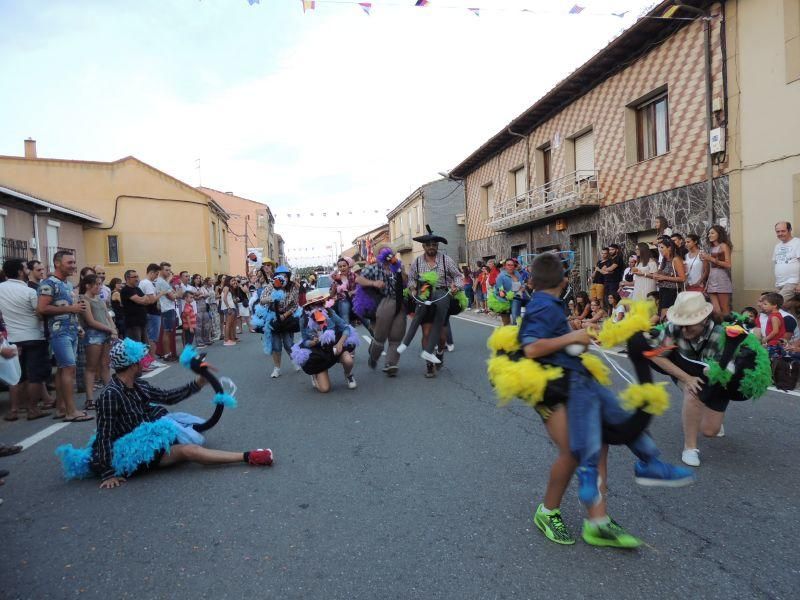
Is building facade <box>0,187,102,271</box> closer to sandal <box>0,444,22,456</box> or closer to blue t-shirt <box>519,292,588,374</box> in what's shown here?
sandal <box>0,444,22,456</box>

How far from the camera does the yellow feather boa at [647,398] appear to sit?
9.03 feet

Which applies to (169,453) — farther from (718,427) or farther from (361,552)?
(718,427)

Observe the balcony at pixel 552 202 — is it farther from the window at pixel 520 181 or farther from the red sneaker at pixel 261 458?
the red sneaker at pixel 261 458

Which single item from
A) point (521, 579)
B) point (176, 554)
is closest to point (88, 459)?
point (176, 554)

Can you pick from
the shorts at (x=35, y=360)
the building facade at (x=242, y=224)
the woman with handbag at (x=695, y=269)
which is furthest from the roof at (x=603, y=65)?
the building facade at (x=242, y=224)

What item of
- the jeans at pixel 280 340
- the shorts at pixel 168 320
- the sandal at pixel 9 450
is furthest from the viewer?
the shorts at pixel 168 320

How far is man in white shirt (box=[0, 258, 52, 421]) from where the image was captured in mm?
6031

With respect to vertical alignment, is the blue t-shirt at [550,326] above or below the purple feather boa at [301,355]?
above

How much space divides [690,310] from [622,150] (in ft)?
39.8

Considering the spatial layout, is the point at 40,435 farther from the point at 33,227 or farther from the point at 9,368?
the point at 33,227

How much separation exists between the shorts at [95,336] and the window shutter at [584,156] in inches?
534

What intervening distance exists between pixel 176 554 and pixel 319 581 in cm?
87

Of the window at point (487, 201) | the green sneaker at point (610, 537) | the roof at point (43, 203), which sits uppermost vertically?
the window at point (487, 201)

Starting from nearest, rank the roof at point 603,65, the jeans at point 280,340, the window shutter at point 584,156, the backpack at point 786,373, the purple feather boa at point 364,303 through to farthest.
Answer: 1. the backpack at point 786,373
2. the purple feather boa at point 364,303
3. the jeans at point 280,340
4. the roof at point 603,65
5. the window shutter at point 584,156
